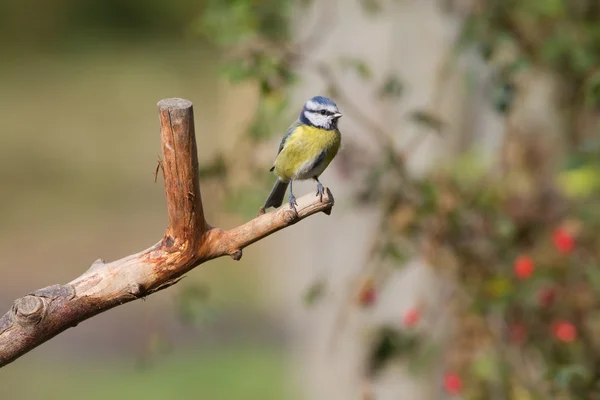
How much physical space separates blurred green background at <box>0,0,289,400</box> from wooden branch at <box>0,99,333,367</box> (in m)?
0.41

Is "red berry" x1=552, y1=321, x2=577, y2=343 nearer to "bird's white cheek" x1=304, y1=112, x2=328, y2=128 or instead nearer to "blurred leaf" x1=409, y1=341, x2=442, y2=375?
"blurred leaf" x1=409, y1=341, x2=442, y2=375

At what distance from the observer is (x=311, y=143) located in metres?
1.39

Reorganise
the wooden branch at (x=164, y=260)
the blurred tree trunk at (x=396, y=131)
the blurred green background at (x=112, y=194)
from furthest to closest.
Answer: the blurred green background at (x=112, y=194)
the blurred tree trunk at (x=396, y=131)
the wooden branch at (x=164, y=260)


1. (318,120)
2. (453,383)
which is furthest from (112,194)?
(318,120)

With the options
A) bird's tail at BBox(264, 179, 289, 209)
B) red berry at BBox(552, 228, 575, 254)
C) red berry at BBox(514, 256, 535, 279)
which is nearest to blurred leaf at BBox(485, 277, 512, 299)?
red berry at BBox(514, 256, 535, 279)

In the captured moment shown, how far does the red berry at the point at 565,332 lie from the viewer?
1.84 m

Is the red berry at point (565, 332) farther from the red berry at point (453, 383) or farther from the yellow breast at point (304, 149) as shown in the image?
the yellow breast at point (304, 149)

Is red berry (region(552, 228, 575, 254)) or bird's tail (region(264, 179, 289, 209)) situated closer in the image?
bird's tail (region(264, 179, 289, 209))

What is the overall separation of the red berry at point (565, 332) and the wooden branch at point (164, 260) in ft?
2.79

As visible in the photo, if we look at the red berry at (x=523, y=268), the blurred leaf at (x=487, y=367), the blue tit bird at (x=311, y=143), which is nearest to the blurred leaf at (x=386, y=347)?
the blurred leaf at (x=487, y=367)

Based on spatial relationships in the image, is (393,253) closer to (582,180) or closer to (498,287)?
(498,287)

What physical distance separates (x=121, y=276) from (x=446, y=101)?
1.20m

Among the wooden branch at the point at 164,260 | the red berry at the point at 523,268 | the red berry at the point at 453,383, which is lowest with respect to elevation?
the red berry at the point at 453,383

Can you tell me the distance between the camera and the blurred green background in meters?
3.74
